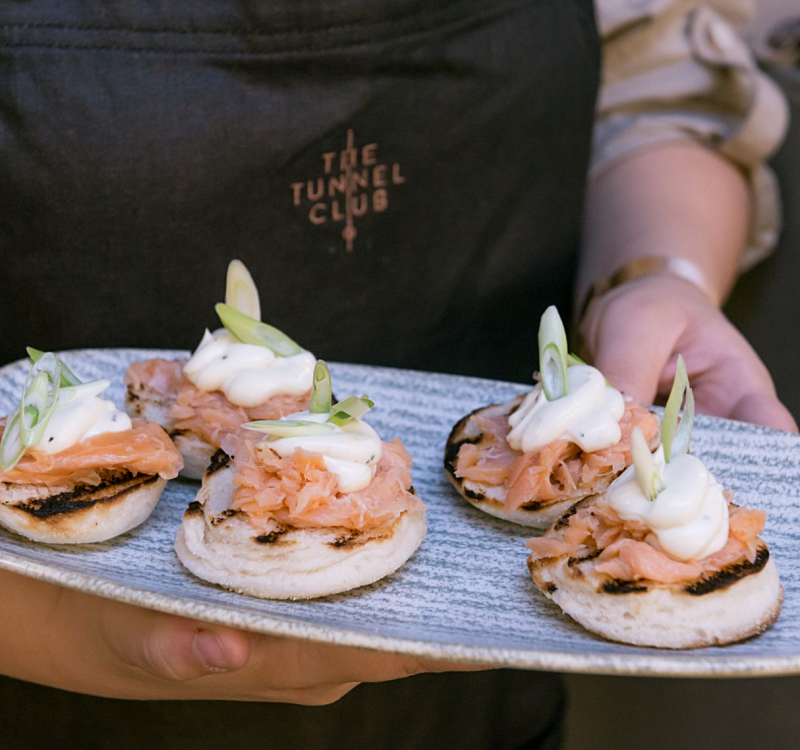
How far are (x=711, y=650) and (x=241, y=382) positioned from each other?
1161 millimetres

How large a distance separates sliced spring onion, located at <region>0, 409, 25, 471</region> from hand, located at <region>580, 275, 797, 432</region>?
1414 mm

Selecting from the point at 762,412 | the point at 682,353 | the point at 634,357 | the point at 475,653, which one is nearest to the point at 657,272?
the point at 682,353

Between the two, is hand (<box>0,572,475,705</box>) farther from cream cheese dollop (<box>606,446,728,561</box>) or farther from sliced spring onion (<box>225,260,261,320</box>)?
sliced spring onion (<box>225,260,261,320</box>)

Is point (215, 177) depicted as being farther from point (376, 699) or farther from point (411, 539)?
point (376, 699)

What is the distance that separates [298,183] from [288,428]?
0.92 metres

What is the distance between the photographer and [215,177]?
7.50ft

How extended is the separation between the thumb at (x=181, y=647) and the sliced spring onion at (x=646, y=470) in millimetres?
749

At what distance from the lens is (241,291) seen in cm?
213

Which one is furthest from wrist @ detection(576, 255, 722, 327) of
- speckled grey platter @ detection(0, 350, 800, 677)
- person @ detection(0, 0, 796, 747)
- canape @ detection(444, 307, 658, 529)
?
canape @ detection(444, 307, 658, 529)

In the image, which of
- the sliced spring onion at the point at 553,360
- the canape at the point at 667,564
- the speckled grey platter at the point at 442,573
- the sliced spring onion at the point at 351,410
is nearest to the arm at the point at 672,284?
the speckled grey platter at the point at 442,573

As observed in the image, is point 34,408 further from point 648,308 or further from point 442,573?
point 648,308

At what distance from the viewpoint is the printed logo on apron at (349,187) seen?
2.41 meters

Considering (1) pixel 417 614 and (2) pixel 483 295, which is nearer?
(1) pixel 417 614

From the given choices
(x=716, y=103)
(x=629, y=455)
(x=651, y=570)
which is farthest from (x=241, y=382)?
(x=716, y=103)
